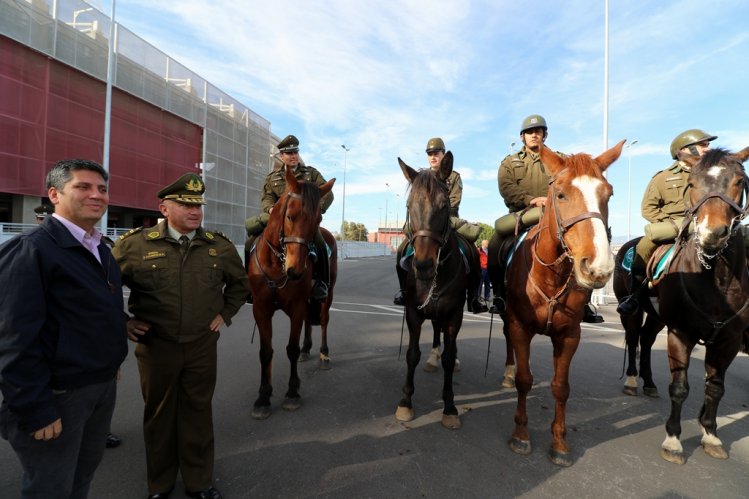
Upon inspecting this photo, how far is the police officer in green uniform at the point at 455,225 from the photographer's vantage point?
462 cm

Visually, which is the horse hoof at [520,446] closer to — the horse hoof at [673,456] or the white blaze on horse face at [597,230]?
the horse hoof at [673,456]

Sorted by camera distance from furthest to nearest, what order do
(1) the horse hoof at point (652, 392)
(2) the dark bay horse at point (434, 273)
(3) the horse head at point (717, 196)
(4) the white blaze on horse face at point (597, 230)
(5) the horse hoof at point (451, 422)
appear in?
1. (1) the horse hoof at point (652, 392)
2. (5) the horse hoof at point (451, 422)
3. (2) the dark bay horse at point (434, 273)
4. (3) the horse head at point (717, 196)
5. (4) the white blaze on horse face at point (597, 230)

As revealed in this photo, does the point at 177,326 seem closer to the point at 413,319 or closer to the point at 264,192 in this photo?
the point at 413,319

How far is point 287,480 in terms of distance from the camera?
9.34 ft

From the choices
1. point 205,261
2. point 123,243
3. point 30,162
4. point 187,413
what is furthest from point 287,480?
point 30,162

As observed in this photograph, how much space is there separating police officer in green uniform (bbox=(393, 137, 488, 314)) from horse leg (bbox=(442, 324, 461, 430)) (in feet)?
2.37

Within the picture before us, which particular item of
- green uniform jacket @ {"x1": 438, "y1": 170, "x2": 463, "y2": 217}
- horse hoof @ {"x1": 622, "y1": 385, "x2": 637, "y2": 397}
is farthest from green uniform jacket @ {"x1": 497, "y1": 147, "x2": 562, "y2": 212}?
horse hoof @ {"x1": 622, "y1": 385, "x2": 637, "y2": 397}

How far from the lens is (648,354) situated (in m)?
4.93

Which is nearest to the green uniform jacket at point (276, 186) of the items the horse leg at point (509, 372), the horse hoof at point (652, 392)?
the horse leg at point (509, 372)

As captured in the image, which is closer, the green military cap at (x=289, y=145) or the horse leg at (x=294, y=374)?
the horse leg at (x=294, y=374)

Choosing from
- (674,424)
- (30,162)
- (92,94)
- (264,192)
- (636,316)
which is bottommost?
(674,424)

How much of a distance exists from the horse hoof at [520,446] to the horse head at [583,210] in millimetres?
1808

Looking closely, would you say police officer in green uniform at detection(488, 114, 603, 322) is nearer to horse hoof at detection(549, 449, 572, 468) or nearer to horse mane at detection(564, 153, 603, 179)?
horse mane at detection(564, 153, 603, 179)

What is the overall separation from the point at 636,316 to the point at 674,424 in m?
1.98
